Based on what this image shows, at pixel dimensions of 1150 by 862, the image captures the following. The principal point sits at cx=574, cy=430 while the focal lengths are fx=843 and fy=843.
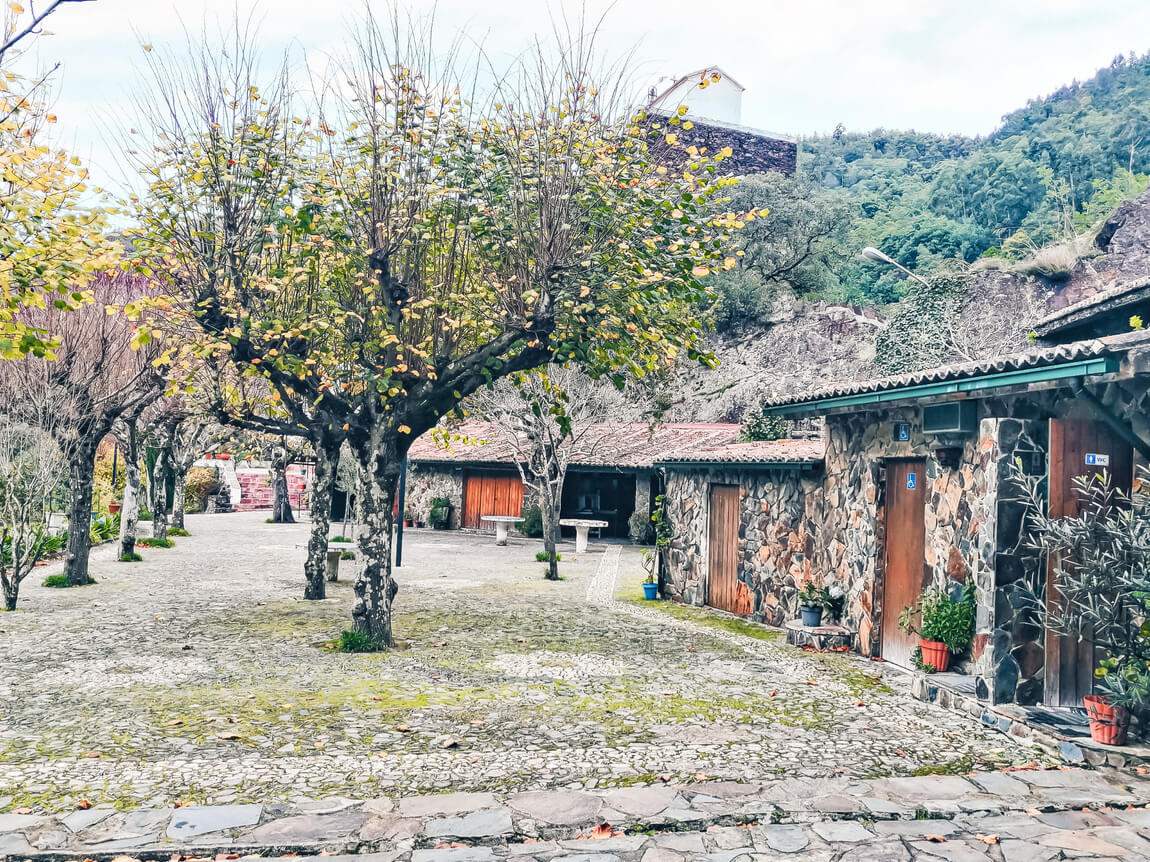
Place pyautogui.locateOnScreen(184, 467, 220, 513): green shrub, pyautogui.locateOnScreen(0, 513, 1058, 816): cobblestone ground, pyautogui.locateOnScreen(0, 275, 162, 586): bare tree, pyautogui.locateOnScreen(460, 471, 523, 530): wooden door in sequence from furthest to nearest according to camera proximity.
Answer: pyautogui.locateOnScreen(184, 467, 220, 513): green shrub
pyautogui.locateOnScreen(460, 471, 523, 530): wooden door
pyautogui.locateOnScreen(0, 275, 162, 586): bare tree
pyautogui.locateOnScreen(0, 513, 1058, 816): cobblestone ground

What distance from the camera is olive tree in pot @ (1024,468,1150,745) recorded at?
5898 mm

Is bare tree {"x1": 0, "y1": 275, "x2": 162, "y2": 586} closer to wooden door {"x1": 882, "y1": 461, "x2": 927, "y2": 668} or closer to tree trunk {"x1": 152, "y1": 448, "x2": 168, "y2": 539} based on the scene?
tree trunk {"x1": 152, "y1": 448, "x2": 168, "y2": 539}

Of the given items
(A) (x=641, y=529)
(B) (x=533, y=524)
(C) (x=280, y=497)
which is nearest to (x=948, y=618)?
(A) (x=641, y=529)

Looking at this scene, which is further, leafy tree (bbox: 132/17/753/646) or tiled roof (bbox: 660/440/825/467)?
tiled roof (bbox: 660/440/825/467)

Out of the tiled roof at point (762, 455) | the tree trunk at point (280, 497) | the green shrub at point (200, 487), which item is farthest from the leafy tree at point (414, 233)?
the green shrub at point (200, 487)

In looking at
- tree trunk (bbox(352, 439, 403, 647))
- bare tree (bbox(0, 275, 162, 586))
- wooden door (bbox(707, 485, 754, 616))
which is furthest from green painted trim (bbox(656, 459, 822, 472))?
bare tree (bbox(0, 275, 162, 586))

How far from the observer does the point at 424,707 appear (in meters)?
7.18

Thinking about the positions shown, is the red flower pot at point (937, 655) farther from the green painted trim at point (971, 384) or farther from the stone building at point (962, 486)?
the green painted trim at point (971, 384)

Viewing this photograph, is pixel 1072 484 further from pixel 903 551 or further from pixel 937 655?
pixel 903 551

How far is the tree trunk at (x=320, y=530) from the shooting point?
13703mm

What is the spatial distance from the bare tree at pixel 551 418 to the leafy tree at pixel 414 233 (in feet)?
25.2

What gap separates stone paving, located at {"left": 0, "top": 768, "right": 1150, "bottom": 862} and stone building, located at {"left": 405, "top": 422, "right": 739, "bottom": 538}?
2102cm

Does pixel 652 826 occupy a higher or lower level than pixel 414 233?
lower

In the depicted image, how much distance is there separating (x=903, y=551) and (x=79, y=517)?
13.0m
